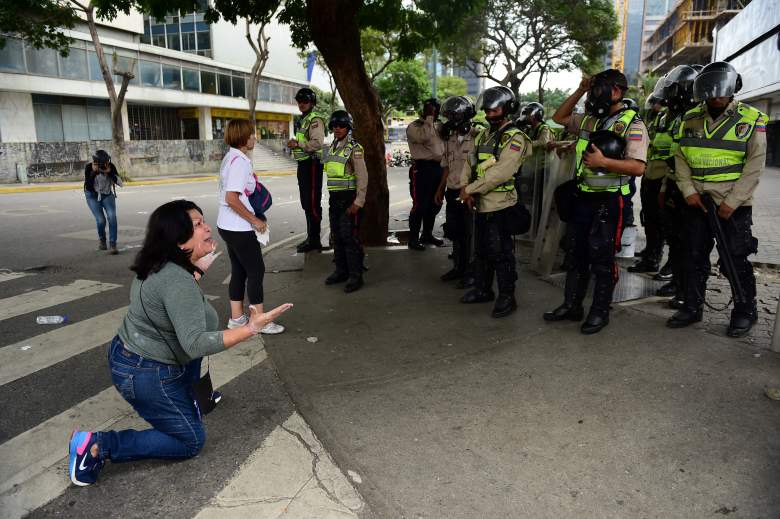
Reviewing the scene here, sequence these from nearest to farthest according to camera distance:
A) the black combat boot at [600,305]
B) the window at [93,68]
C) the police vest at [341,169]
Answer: the black combat boot at [600,305]
the police vest at [341,169]
the window at [93,68]

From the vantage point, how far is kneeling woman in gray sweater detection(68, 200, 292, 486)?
104 inches

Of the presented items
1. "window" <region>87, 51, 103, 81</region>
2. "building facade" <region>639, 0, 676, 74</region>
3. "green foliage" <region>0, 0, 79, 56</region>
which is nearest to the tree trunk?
"green foliage" <region>0, 0, 79, 56</region>

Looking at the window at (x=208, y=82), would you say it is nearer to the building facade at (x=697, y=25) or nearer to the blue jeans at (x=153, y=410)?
the blue jeans at (x=153, y=410)

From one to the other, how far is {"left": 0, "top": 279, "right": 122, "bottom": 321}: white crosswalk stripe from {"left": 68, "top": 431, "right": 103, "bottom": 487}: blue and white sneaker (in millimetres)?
3418

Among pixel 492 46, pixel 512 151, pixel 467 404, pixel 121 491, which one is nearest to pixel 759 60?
pixel 492 46

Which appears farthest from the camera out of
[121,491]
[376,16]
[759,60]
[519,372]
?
[759,60]

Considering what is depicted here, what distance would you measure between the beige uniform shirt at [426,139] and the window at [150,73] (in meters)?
26.8

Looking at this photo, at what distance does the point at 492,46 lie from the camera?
90.7 feet

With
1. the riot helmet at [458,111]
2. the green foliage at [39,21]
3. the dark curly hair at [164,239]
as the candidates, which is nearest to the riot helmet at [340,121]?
the riot helmet at [458,111]

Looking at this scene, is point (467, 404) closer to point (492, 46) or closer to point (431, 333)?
point (431, 333)

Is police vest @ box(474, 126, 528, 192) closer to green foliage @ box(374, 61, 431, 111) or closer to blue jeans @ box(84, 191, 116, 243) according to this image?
blue jeans @ box(84, 191, 116, 243)

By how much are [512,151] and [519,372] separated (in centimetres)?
198

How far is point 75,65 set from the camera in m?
26.3

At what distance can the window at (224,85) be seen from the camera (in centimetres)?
3612
